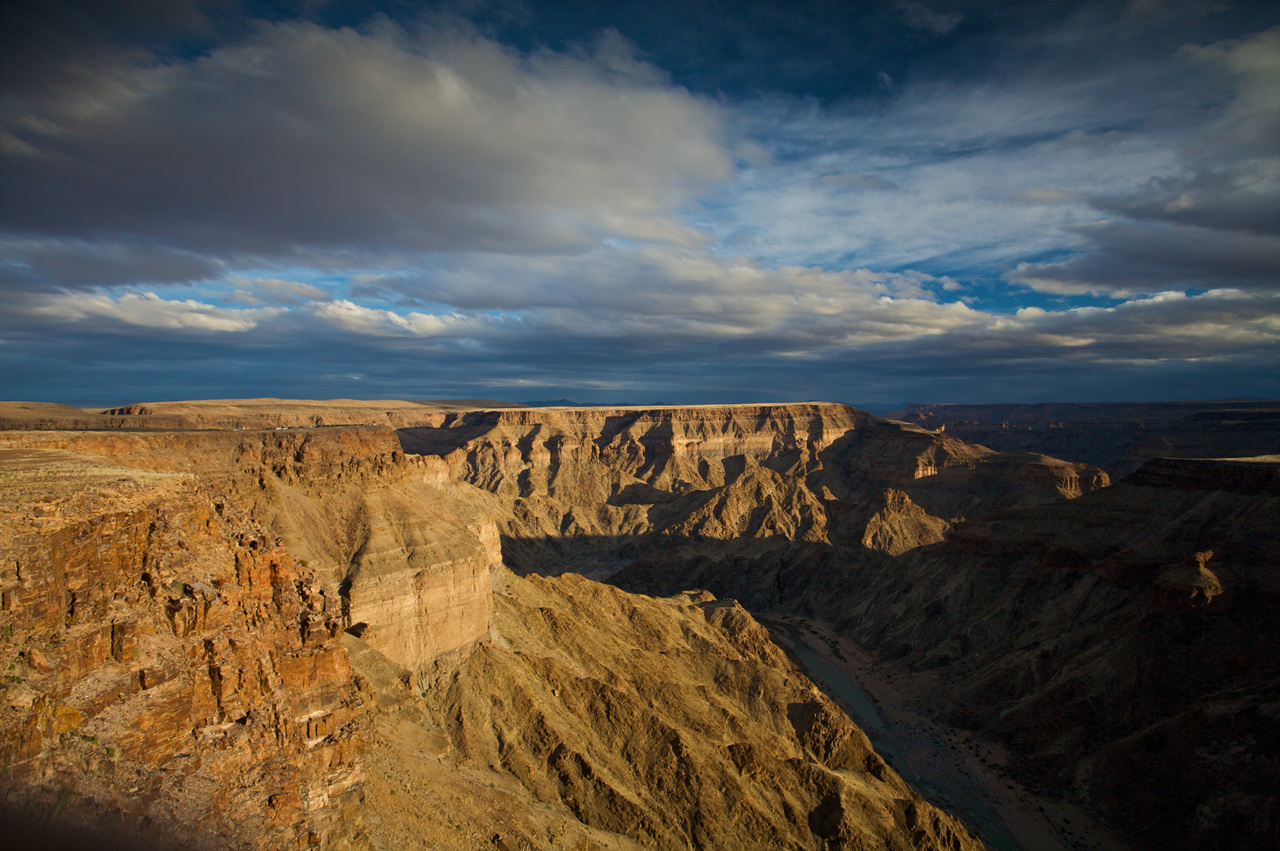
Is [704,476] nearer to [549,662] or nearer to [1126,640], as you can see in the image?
[1126,640]

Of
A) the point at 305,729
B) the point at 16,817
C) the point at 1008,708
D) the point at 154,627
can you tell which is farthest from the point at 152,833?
the point at 1008,708

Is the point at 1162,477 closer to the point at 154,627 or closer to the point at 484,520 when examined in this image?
the point at 484,520

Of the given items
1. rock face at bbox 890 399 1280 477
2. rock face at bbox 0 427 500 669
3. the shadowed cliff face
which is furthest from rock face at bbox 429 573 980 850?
rock face at bbox 890 399 1280 477

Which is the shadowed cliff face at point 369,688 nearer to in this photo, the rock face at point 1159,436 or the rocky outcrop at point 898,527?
the rocky outcrop at point 898,527

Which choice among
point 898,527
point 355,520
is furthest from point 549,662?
point 898,527

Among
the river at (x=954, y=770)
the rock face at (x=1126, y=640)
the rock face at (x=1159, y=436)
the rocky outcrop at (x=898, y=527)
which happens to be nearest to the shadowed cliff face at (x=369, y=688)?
the river at (x=954, y=770)

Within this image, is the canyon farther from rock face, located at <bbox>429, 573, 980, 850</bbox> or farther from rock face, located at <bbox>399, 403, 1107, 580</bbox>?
rock face, located at <bbox>399, 403, 1107, 580</bbox>

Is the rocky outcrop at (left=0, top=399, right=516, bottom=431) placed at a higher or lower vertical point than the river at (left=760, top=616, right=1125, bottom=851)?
higher
